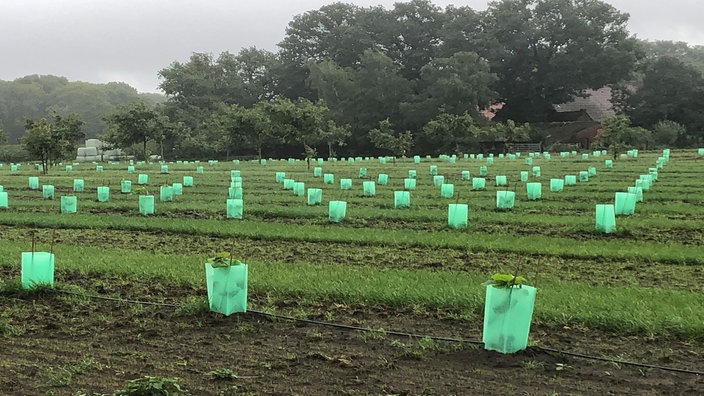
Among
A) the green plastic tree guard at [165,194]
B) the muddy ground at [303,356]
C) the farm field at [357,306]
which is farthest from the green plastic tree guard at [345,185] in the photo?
the muddy ground at [303,356]

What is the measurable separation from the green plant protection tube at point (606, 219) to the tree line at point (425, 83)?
1316 inches

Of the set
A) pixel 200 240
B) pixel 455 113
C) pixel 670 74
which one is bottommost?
pixel 200 240

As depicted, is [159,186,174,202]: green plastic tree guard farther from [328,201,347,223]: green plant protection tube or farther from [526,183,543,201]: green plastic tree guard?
[526,183,543,201]: green plastic tree guard

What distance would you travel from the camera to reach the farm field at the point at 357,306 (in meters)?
4.84

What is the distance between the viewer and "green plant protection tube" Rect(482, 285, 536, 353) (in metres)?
5.40

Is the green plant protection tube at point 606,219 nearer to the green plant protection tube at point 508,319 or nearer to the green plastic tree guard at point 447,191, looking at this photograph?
the green plastic tree guard at point 447,191

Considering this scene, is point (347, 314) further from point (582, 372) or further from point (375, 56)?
point (375, 56)

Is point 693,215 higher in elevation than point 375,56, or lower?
lower

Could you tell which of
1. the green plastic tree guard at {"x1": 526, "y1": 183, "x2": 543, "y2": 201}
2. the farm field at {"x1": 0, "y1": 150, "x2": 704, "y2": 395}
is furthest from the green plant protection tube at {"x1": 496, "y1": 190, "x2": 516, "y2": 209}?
the green plastic tree guard at {"x1": 526, "y1": 183, "x2": 543, "y2": 201}

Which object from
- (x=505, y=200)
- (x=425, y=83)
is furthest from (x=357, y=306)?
(x=425, y=83)

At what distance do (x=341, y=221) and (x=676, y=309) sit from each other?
28.4 feet

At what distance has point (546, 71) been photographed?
6806cm

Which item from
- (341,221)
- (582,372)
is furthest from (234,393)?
Answer: (341,221)

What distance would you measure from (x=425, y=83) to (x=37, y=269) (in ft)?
207
